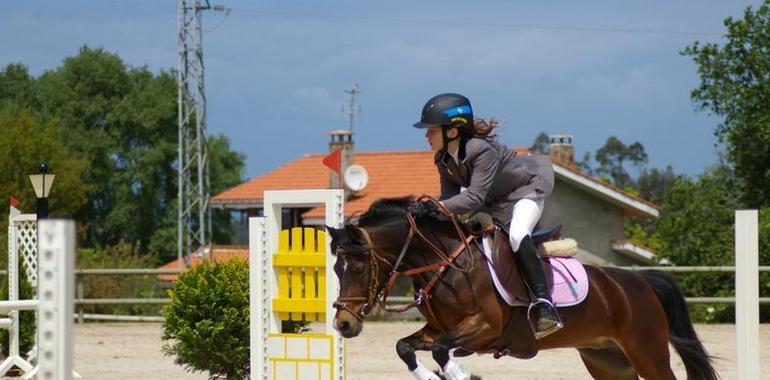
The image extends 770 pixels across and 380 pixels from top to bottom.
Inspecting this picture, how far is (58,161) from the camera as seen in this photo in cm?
3916

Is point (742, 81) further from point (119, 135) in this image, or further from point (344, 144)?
point (119, 135)

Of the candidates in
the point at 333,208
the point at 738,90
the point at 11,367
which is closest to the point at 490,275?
the point at 333,208

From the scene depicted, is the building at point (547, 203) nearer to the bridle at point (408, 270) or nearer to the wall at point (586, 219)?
the wall at point (586, 219)

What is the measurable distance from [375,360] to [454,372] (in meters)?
6.15

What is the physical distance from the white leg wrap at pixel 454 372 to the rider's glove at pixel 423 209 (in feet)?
2.64

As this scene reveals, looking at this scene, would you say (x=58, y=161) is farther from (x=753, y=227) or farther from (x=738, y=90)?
(x=753, y=227)

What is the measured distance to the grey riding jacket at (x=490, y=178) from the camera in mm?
5922

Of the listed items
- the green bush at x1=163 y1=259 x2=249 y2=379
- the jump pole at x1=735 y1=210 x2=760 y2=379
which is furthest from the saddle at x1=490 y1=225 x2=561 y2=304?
the green bush at x1=163 y1=259 x2=249 y2=379

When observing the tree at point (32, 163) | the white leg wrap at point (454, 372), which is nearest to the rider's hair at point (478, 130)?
the white leg wrap at point (454, 372)

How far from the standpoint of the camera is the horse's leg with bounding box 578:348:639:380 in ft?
22.3

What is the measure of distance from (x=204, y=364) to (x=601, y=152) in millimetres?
70572

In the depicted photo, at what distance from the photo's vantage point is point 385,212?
606cm

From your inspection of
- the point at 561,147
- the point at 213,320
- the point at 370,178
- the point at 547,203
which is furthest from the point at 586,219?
the point at 213,320

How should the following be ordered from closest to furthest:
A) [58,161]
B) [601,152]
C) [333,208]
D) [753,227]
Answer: [753,227], [333,208], [58,161], [601,152]
